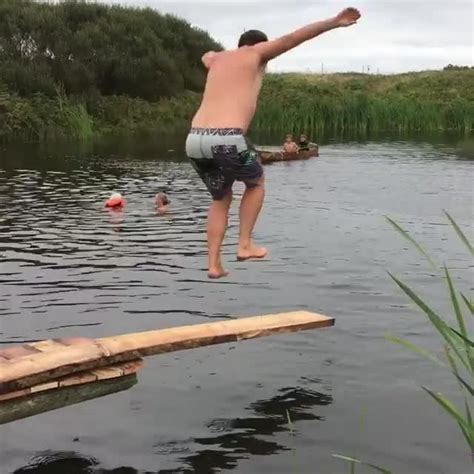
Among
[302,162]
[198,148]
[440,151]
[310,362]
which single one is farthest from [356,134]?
[198,148]

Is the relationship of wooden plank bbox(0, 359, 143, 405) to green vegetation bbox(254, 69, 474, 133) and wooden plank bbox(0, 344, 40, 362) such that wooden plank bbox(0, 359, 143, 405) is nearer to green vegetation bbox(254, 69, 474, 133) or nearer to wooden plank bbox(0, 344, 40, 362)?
wooden plank bbox(0, 344, 40, 362)

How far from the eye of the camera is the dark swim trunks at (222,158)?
6602mm

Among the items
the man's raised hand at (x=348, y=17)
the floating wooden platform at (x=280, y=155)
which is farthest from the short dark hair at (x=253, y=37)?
the floating wooden platform at (x=280, y=155)

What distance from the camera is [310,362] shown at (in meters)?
9.98

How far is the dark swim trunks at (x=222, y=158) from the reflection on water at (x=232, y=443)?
6.54 feet

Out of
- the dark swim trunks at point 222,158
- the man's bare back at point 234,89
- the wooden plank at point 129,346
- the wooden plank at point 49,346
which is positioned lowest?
the wooden plank at point 129,346

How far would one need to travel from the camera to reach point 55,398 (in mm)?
6586

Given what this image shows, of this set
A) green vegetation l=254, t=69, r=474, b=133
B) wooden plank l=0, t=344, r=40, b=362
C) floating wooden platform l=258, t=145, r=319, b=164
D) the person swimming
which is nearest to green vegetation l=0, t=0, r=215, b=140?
green vegetation l=254, t=69, r=474, b=133

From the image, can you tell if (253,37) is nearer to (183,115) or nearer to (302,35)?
(302,35)

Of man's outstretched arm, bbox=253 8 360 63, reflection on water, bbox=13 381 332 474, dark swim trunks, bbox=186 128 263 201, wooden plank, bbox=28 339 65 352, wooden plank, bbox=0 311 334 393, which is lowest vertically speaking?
reflection on water, bbox=13 381 332 474

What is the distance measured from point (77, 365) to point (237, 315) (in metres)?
5.47

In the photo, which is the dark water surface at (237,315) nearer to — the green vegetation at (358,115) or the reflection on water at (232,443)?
the reflection on water at (232,443)

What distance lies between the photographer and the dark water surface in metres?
7.62

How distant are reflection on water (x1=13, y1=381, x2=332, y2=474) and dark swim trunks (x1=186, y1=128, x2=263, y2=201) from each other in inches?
78.5
